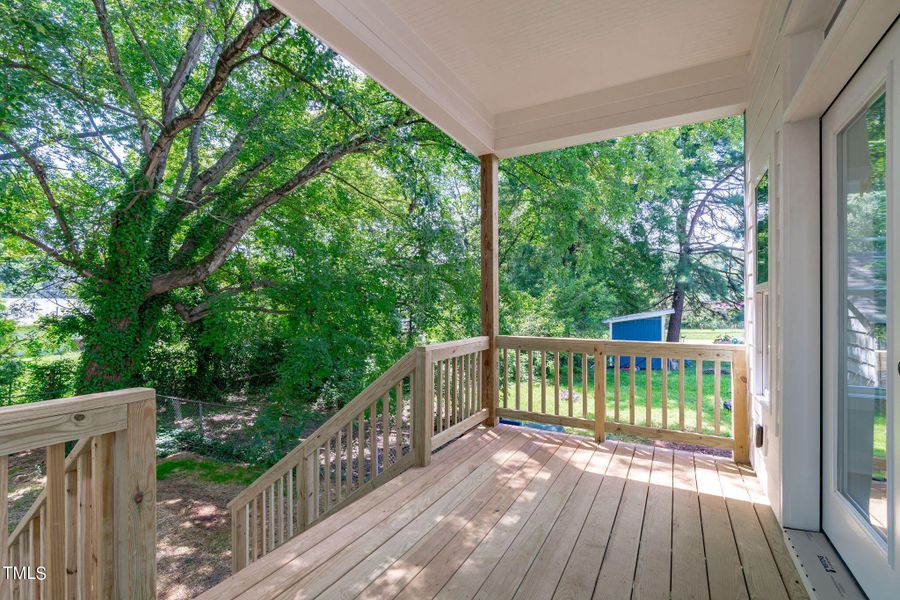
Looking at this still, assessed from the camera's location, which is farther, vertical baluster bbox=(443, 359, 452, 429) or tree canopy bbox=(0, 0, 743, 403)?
tree canopy bbox=(0, 0, 743, 403)

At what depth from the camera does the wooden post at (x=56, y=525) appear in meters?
1.06

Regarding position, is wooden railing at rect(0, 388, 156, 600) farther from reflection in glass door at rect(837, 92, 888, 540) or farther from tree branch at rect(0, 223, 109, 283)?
tree branch at rect(0, 223, 109, 283)

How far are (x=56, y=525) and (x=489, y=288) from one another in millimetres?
3279

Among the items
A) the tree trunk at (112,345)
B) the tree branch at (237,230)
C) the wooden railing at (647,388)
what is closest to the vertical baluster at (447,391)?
the wooden railing at (647,388)

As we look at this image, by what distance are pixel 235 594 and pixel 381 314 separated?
18.0ft

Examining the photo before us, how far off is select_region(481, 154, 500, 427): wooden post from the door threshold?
233 cm

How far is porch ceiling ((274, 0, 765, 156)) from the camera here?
7.99 ft

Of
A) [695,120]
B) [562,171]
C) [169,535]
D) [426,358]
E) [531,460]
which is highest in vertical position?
[562,171]

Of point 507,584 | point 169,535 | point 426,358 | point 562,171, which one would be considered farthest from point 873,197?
point 169,535

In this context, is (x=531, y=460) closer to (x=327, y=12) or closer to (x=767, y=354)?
(x=767, y=354)

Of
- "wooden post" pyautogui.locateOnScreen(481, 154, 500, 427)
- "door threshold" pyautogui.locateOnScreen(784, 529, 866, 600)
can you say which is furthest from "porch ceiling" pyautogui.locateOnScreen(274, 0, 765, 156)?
"door threshold" pyautogui.locateOnScreen(784, 529, 866, 600)

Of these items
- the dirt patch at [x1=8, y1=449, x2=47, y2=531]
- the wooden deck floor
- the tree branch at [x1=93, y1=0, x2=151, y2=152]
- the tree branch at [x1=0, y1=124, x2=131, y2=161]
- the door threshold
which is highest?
the tree branch at [x1=93, y1=0, x2=151, y2=152]

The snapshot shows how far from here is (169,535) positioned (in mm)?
5484

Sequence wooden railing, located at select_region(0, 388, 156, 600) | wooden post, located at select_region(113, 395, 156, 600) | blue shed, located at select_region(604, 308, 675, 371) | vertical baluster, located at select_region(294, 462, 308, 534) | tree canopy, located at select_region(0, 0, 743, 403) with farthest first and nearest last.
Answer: blue shed, located at select_region(604, 308, 675, 371) < tree canopy, located at select_region(0, 0, 743, 403) < vertical baluster, located at select_region(294, 462, 308, 534) < wooden post, located at select_region(113, 395, 156, 600) < wooden railing, located at select_region(0, 388, 156, 600)
